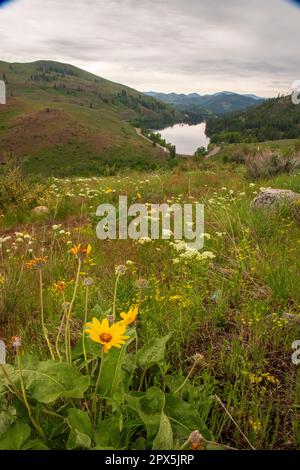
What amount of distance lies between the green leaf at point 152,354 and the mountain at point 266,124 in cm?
11562

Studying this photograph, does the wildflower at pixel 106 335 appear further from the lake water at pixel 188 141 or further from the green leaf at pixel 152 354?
the lake water at pixel 188 141

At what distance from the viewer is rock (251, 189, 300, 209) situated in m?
5.40

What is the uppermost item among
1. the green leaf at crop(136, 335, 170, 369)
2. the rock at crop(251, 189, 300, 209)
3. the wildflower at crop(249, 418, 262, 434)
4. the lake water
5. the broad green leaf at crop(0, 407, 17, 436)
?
the lake water

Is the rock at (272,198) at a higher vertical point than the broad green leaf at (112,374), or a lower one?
higher

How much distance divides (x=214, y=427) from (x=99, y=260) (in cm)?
264

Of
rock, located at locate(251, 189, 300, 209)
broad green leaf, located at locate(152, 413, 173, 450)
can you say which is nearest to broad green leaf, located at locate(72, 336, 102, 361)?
broad green leaf, located at locate(152, 413, 173, 450)

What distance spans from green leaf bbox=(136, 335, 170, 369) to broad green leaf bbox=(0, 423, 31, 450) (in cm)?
69

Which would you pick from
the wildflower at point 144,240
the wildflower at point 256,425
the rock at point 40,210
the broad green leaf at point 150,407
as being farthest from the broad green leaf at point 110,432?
the rock at point 40,210

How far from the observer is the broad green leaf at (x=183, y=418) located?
1688mm

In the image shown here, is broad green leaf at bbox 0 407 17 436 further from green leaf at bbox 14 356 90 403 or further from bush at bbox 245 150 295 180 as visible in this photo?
bush at bbox 245 150 295 180

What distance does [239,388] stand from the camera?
7.04 ft

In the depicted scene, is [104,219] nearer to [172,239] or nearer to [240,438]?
[172,239]

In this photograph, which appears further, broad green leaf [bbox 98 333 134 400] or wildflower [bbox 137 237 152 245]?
wildflower [bbox 137 237 152 245]
